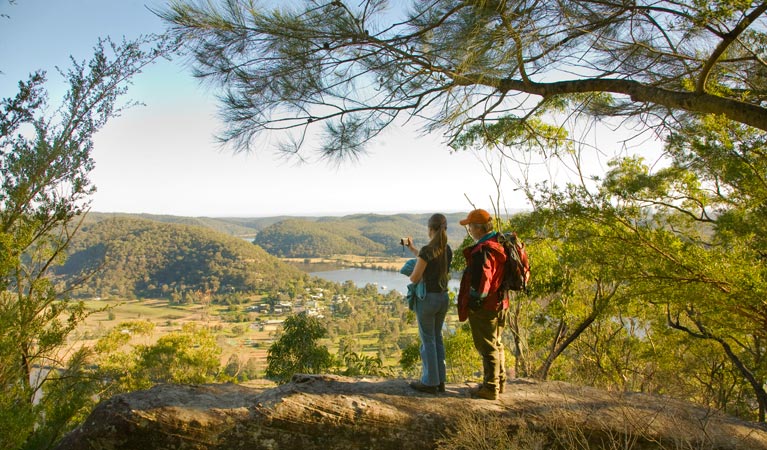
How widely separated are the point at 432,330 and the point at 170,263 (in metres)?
53.7

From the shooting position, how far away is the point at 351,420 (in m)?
2.72

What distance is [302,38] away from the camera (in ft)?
10.1

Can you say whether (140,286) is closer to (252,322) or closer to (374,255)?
(252,322)

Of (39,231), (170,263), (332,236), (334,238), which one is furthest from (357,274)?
(39,231)

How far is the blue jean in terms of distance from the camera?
9.20 feet

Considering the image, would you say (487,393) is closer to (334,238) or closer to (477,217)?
(477,217)

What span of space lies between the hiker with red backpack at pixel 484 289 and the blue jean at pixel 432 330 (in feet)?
0.50

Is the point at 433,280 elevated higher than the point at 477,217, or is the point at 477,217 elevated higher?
the point at 477,217

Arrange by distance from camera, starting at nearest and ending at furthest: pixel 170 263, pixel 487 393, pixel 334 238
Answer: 1. pixel 487 393
2. pixel 170 263
3. pixel 334 238

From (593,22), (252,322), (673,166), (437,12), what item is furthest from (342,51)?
(252,322)

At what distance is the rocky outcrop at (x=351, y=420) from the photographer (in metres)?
2.51

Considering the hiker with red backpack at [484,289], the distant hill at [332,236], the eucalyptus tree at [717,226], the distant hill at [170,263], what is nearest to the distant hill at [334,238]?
the distant hill at [332,236]

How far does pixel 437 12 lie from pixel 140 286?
176 feet

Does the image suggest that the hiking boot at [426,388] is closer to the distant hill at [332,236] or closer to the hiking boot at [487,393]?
the hiking boot at [487,393]
